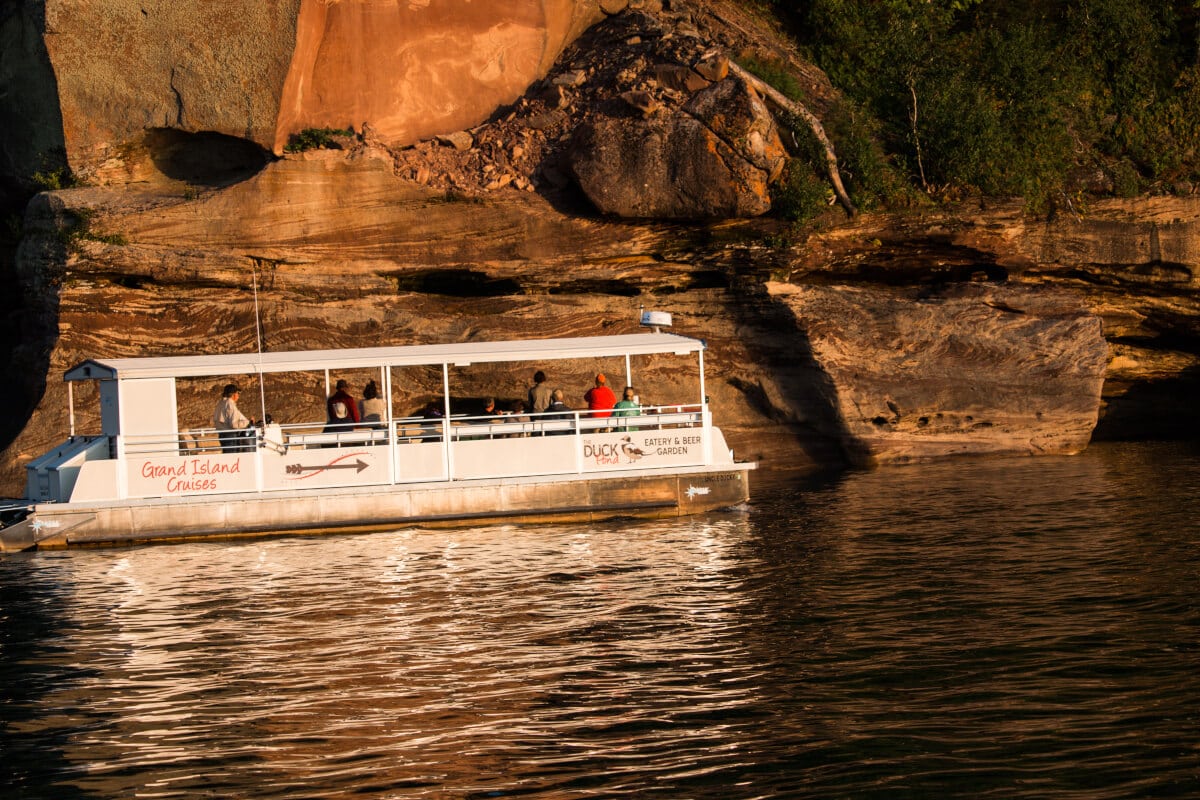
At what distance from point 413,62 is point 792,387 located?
10959 mm

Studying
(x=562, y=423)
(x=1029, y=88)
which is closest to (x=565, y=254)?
(x=562, y=423)

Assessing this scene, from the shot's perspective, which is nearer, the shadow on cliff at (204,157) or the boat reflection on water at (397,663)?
the boat reflection on water at (397,663)

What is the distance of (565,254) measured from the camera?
1011 inches

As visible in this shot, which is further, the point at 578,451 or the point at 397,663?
the point at 578,451

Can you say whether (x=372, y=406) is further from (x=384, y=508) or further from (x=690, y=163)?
(x=690, y=163)

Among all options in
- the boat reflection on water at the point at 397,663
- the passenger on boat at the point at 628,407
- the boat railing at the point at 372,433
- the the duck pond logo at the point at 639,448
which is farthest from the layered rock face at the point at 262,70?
the boat reflection on water at the point at 397,663

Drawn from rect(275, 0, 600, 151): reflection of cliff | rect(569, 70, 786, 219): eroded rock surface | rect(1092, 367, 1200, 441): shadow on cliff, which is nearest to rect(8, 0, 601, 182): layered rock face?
rect(275, 0, 600, 151): reflection of cliff

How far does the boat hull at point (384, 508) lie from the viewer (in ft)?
60.2

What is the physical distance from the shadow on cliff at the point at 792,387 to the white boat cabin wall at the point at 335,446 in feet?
21.6

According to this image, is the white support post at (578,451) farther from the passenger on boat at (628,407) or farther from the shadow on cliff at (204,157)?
the shadow on cliff at (204,157)

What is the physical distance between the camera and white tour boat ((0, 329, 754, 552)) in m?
18.5

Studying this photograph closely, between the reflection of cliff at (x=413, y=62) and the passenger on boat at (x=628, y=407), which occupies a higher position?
the reflection of cliff at (x=413, y=62)

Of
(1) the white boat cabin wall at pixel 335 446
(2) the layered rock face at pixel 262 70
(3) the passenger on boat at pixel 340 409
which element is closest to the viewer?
(1) the white boat cabin wall at pixel 335 446

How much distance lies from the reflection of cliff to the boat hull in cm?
1054
